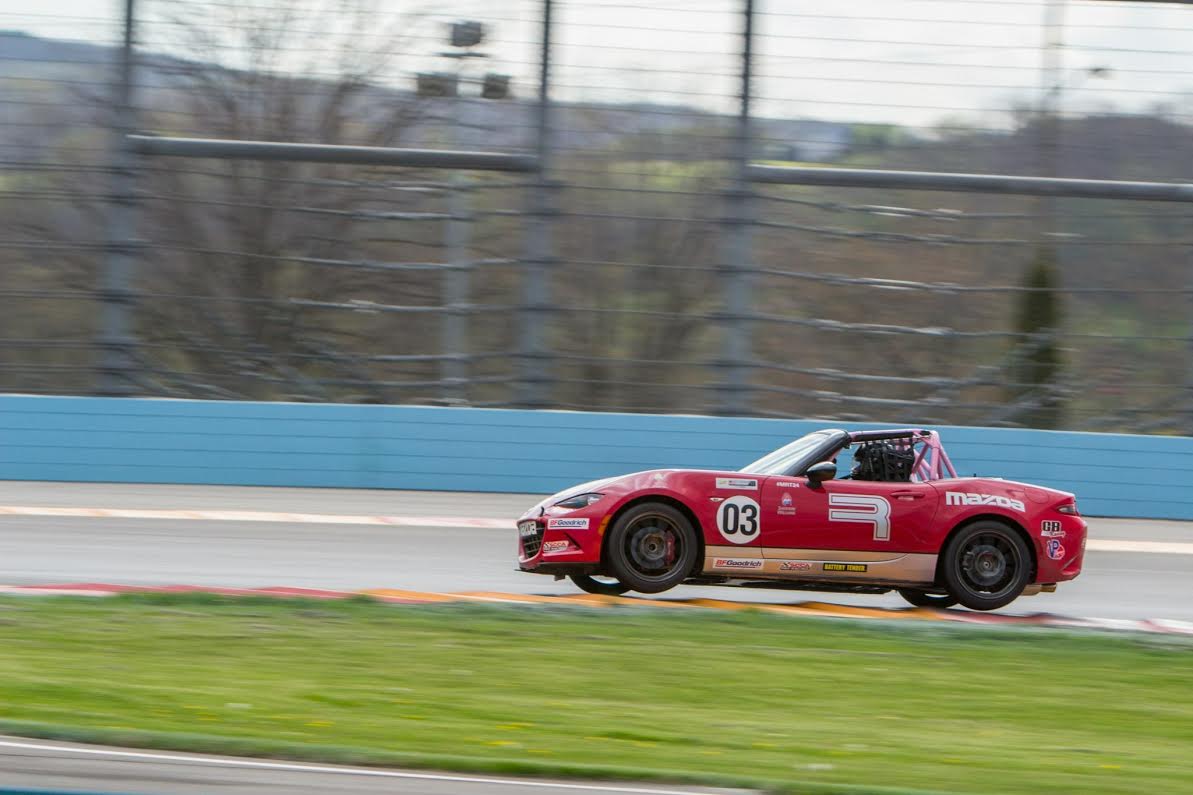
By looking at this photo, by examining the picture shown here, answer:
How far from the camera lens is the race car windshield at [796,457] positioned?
10.1m

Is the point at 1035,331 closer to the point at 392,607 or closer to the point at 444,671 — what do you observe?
the point at 392,607

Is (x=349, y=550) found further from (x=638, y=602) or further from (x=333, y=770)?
(x=333, y=770)

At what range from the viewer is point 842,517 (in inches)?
386

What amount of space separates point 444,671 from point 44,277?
11.7 meters

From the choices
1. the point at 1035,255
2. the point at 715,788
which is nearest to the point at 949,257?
the point at 1035,255

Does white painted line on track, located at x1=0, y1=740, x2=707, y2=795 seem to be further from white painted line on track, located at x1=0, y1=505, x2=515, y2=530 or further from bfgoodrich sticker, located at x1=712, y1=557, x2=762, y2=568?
white painted line on track, located at x1=0, y1=505, x2=515, y2=530

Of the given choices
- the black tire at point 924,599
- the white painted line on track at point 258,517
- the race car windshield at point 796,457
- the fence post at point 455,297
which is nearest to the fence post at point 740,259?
the fence post at point 455,297

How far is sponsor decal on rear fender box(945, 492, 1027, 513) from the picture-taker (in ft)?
32.7

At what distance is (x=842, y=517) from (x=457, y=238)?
8761 mm

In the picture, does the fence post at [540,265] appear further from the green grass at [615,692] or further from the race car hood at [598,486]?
the green grass at [615,692]

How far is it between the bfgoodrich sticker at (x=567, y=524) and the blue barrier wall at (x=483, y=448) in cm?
756

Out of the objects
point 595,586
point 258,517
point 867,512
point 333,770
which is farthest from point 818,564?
point 258,517

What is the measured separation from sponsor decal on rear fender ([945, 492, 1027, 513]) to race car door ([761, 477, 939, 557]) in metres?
0.11

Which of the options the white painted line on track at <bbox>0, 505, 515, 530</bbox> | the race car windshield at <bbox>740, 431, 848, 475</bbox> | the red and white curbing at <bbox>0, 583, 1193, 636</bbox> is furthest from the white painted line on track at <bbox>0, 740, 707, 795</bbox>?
the white painted line on track at <bbox>0, 505, 515, 530</bbox>
